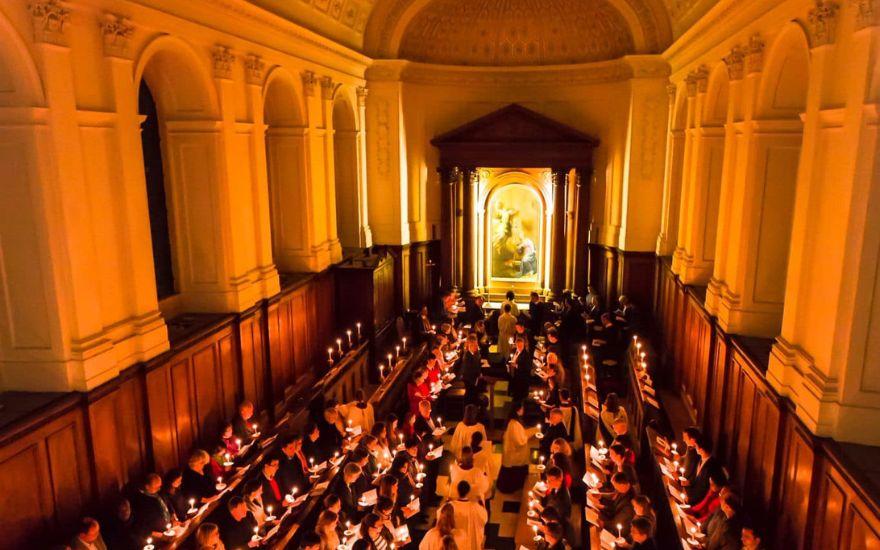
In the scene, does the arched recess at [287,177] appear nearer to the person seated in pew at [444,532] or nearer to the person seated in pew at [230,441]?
the person seated in pew at [230,441]

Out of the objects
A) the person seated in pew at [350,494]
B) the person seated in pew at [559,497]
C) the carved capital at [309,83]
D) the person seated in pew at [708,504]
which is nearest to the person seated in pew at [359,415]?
the person seated in pew at [350,494]

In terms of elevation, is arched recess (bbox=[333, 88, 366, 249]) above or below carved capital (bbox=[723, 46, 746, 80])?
below

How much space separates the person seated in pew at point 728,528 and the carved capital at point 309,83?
9.70 metres

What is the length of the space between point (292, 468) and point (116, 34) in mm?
5384

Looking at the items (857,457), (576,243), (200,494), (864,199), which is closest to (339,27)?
(576,243)

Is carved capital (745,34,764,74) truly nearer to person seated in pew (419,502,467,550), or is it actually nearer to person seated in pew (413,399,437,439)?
person seated in pew (413,399,437,439)

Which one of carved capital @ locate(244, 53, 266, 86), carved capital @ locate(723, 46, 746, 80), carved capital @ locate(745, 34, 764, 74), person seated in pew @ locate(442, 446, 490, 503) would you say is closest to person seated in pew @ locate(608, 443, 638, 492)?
person seated in pew @ locate(442, 446, 490, 503)

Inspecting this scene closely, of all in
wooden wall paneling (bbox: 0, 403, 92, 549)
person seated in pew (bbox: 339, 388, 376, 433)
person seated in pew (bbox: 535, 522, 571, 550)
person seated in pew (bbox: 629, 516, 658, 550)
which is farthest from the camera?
person seated in pew (bbox: 339, 388, 376, 433)

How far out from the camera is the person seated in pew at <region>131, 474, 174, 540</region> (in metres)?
6.95

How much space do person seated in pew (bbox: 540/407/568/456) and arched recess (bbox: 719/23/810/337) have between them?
8.48 feet

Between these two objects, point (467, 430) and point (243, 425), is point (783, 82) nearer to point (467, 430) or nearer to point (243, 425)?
point (467, 430)

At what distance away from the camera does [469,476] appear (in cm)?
809

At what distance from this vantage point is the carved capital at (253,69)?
10.1 metres

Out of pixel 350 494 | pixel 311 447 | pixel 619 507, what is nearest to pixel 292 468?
pixel 311 447
